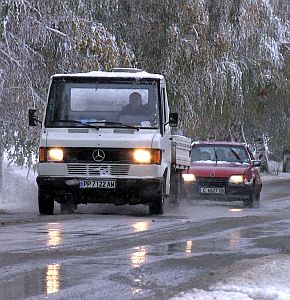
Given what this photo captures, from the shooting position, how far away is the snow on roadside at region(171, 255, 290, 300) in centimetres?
704

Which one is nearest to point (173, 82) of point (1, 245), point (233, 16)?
point (233, 16)

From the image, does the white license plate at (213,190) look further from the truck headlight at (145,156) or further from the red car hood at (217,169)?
the truck headlight at (145,156)

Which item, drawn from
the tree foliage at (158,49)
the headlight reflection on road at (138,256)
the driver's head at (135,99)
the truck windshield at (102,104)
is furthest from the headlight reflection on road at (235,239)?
the tree foliage at (158,49)

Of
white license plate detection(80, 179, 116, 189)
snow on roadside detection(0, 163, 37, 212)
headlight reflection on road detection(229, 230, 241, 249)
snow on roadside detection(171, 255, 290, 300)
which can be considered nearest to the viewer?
snow on roadside detection(171, 255, 290, 300)

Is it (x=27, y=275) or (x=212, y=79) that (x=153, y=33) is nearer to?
(x=212, y=79)

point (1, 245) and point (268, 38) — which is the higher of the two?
point (268, 38)

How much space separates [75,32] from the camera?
19609 millimetres

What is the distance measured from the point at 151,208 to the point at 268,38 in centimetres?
1532

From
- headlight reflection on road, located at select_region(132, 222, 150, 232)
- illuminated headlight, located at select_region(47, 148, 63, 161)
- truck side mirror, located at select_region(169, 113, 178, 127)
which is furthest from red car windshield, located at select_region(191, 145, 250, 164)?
headlight reflection on road, located at select_region(132, 222, 150, 232)

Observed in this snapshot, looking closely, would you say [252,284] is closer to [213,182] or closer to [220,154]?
[213,182]

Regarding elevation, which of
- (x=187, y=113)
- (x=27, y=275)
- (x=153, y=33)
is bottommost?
(x=27, y=275)

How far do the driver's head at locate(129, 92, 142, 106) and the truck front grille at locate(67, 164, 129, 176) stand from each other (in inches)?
51.2

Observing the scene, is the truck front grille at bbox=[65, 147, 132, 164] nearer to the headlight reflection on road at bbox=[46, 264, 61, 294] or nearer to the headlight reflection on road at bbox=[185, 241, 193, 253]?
the headlight reflection on road at bbox=[185, 241, 193, 253]

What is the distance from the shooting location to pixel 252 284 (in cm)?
757
